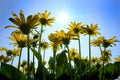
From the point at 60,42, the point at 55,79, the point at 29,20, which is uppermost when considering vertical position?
the point at 29,20

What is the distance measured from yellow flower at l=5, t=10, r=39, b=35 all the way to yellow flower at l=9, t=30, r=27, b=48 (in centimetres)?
10

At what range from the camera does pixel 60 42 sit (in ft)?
14.0

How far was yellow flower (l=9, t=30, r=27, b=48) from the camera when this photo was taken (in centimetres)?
344

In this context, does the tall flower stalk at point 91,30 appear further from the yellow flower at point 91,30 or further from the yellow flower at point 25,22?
the yellow flower at point 25,22

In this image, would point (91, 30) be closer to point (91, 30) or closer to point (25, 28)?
point (91, 30)

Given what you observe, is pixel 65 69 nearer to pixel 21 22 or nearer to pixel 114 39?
pixel 21 22

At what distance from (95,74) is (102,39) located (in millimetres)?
851

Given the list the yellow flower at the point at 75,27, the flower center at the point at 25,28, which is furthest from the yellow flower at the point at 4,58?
the flower center at the point at 25,28

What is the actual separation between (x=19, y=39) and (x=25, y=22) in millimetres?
434

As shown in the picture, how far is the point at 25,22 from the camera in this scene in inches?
132

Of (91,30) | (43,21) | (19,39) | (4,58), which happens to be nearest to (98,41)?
(91,30)

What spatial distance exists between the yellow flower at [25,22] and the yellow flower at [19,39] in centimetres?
10

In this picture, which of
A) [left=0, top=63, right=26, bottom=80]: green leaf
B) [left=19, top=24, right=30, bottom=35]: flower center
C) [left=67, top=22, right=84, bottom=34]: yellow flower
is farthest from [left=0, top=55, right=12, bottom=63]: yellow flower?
[left=19, top=24, right=30, bottom=35]: flower center

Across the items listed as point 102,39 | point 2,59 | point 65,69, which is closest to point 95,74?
point 65,69
